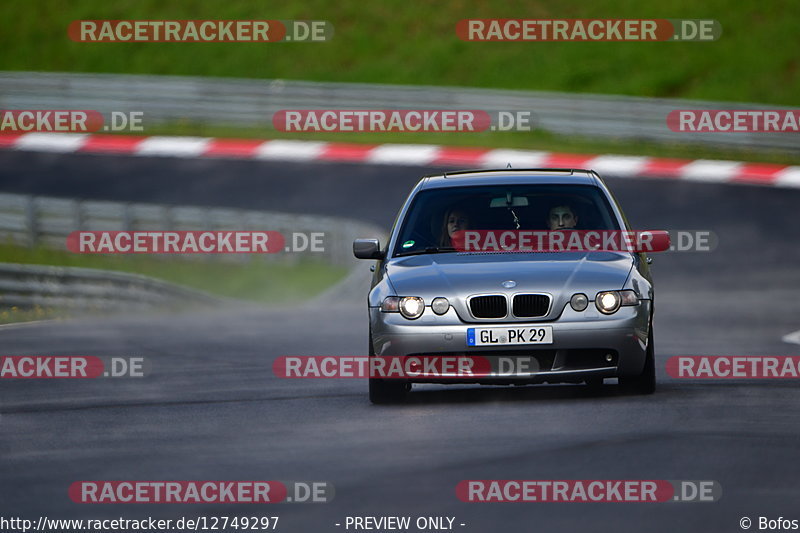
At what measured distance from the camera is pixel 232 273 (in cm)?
2569

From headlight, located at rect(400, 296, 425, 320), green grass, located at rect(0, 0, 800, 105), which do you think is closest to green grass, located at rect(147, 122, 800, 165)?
green grass, located at rect(0, 0, 800, 105)

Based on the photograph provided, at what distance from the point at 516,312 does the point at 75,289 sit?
35.3 ft

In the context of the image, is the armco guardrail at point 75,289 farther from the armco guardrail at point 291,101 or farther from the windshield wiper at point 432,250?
the armco guardrail at point 291,101

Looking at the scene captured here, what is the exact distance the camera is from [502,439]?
28.6 feet

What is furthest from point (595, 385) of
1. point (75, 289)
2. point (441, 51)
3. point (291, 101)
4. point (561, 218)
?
point (441, 51)

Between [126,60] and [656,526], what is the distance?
39.4 m

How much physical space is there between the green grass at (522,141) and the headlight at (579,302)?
2090cm

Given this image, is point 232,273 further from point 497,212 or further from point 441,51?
point 441,51

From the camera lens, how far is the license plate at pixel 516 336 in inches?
381

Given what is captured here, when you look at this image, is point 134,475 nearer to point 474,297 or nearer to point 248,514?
point 248,514

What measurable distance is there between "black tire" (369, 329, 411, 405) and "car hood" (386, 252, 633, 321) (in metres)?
0.52

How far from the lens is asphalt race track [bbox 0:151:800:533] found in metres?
7.07

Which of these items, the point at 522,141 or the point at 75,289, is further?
the point at 522,141

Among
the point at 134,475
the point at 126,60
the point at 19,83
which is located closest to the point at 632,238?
the point at 134,475
